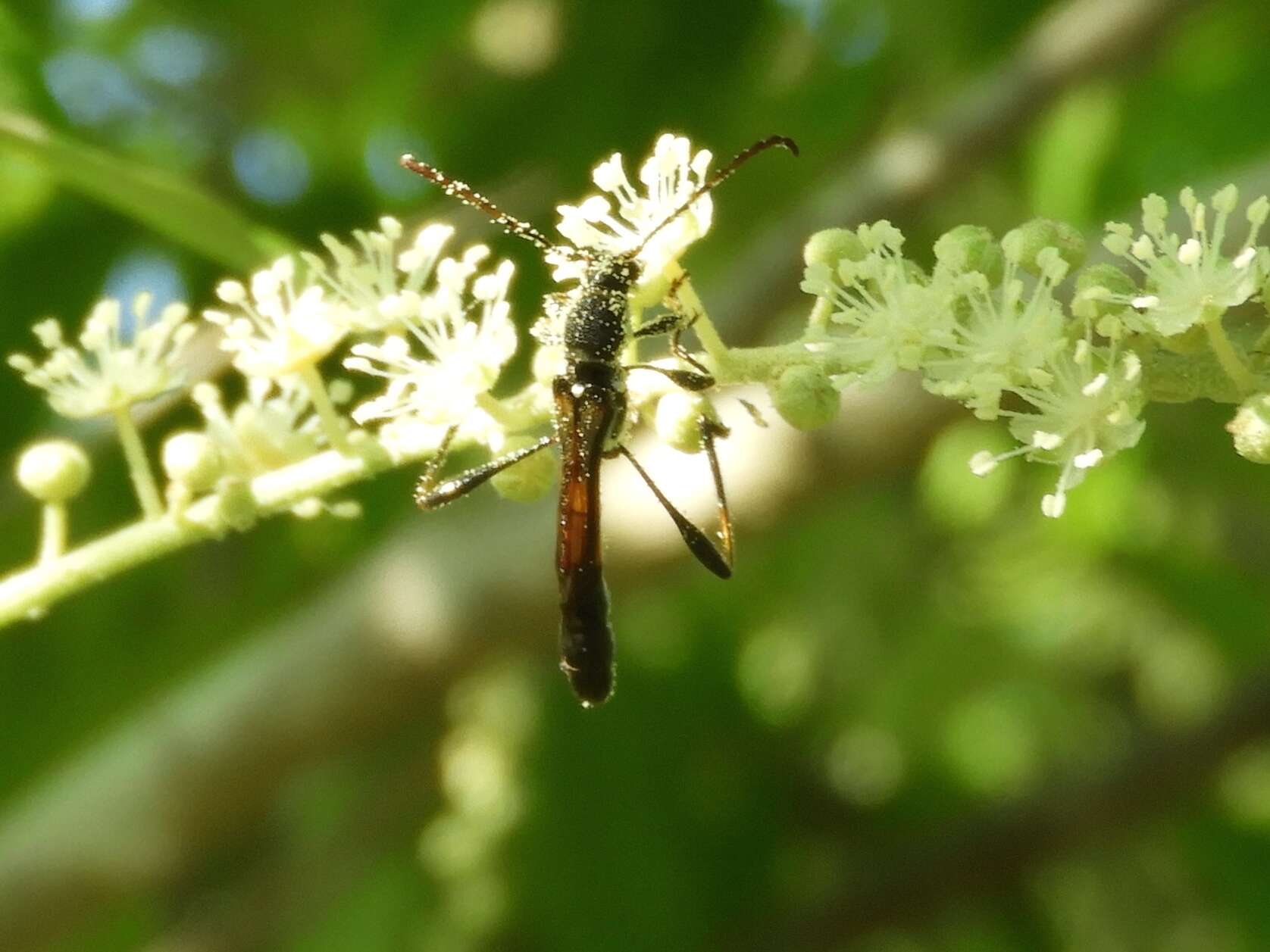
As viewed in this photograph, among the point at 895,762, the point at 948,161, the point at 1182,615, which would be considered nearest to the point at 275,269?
the point at 948,161

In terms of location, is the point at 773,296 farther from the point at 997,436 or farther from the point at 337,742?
the point at 337,742

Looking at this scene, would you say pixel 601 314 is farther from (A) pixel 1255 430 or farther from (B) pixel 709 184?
(A) pixel 1255 430

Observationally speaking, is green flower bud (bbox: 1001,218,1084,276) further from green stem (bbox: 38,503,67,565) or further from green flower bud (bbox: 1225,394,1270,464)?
green stem (bbox: 38,503,67,565)

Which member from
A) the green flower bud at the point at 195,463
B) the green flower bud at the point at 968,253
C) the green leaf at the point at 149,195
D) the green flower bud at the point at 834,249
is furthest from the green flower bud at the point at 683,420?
the green leaf at the point at 149,195

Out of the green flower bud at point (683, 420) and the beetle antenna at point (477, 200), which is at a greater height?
the beetle antenna at point (477, 200)

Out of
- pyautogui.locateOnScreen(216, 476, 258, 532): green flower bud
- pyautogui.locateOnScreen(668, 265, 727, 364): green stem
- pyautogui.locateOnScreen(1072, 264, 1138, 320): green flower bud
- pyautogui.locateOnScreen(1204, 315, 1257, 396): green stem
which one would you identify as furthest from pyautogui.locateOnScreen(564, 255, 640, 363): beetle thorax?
pyautogui.locateOnScreen(1204, 315, 1257, 396): green stem

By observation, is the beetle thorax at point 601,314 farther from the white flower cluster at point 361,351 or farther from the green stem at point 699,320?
the green stem at point 699,320

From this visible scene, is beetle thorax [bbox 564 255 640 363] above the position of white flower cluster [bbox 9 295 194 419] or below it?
below
